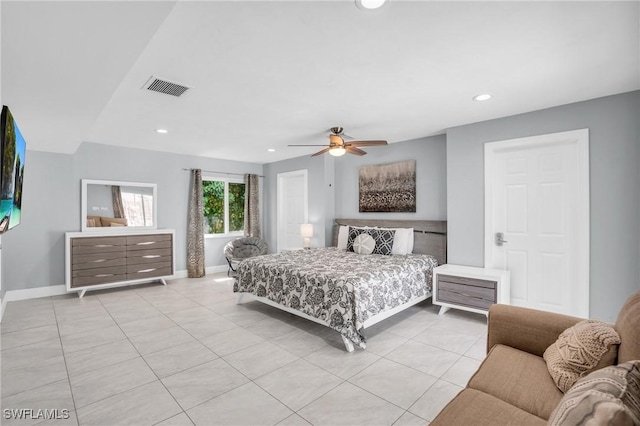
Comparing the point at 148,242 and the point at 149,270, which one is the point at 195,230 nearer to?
the point at 148,242

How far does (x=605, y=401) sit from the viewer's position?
2.48 ft

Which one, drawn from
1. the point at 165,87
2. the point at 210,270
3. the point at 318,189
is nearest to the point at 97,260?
the point at 210,270

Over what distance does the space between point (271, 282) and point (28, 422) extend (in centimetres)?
224

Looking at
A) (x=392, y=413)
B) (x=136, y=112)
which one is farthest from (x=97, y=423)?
(x=136, y=112)

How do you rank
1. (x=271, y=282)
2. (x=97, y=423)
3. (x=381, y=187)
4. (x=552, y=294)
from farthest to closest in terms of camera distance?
(x=381, y=187)
(x=271, y=282)
(x=552, y=294)
(x=97, y=423)

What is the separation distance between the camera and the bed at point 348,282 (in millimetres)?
2906

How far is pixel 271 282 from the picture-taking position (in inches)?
146

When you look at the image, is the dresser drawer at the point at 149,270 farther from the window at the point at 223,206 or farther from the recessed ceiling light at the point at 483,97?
the recessed ceiling light at the point at 483,97

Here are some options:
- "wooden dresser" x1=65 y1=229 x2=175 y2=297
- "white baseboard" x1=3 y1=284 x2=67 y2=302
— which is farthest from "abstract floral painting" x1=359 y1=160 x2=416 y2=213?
"white baseboard" x1=3 y1=284 x2=67 y2=302

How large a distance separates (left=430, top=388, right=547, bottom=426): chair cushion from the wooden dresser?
5.21 m

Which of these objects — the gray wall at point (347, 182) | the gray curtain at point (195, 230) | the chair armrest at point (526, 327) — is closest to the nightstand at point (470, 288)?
the gray wall at point (347, 182)

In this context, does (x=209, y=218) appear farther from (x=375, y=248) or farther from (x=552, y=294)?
(x=552, y=294)

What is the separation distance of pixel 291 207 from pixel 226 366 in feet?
14.5

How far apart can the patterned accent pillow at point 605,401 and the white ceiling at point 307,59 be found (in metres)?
1.80
